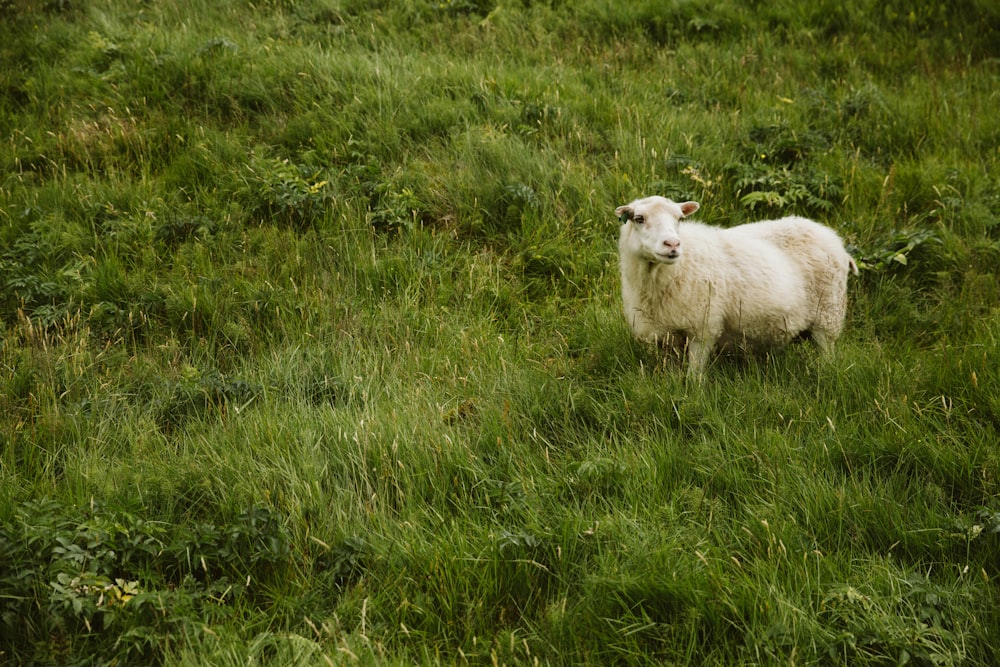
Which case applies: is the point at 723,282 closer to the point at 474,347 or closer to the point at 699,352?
the point at 699,352

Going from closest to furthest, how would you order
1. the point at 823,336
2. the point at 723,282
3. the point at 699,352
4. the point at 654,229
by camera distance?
the point at 654,229
the point at 699,352
the point at 723,282
the point at 823,336

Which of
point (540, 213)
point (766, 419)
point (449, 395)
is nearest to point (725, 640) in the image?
point (766, 419)

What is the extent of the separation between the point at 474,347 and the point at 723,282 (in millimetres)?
1779

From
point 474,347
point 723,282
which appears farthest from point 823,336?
point 474,347

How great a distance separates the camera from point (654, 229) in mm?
4906

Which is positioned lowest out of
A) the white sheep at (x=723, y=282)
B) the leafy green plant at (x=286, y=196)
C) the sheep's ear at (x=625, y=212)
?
the white sheep at (x=723, y=282)

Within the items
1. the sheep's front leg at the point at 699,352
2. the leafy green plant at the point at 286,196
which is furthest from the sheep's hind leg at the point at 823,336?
the leafy green plant at the point at 286,196

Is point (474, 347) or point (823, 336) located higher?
point (474, 347)

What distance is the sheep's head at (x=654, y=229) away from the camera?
4781mm

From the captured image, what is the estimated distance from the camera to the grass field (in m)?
3.22

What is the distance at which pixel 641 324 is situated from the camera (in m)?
5.23

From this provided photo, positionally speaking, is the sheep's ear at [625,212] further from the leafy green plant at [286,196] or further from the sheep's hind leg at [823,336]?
the leafy green plant at [286,196]

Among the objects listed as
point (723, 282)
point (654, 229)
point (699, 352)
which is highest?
point (654, 229)

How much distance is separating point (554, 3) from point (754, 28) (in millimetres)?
2613
